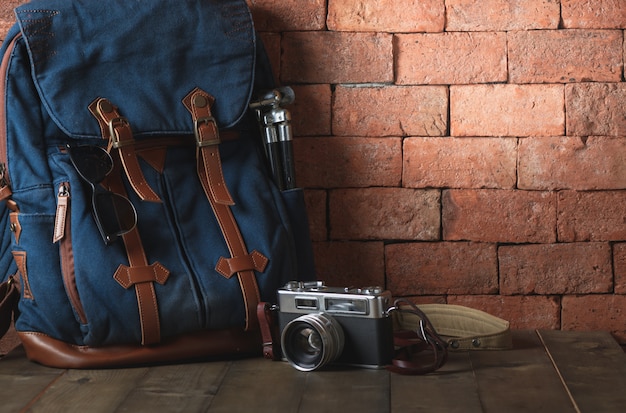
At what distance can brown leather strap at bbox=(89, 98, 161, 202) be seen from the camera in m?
1.71

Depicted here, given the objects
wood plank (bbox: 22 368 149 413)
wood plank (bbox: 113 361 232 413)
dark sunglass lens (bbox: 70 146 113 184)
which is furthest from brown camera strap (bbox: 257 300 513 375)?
dark sunglass lens (bbox: 70 146 113 184)

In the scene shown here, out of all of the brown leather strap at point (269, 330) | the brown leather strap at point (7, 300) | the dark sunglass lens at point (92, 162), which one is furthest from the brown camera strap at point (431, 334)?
the brown leather strap at point (7, 300)

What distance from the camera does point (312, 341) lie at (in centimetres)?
164

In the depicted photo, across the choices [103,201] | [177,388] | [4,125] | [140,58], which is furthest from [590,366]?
[4,125]

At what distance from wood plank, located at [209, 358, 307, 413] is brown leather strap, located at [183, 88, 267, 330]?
197mm

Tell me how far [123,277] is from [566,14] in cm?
121

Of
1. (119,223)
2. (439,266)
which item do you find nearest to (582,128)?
(439,266)

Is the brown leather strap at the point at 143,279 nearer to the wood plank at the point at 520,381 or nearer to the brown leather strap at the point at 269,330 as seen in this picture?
the brown leather strap at the point at 269,330

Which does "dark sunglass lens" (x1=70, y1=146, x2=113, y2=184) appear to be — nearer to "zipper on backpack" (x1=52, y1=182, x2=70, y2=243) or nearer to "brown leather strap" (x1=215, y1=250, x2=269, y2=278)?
"zipper on backpack" (x1=52, y1=182, x2=70, y2=243)

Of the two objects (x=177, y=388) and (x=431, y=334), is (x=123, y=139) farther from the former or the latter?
(x=431, y=334)

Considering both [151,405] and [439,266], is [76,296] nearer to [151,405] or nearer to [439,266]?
[151,405]

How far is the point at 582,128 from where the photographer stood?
1.98 metres

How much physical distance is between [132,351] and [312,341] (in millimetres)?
373

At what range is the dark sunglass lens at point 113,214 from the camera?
1.65 meters
